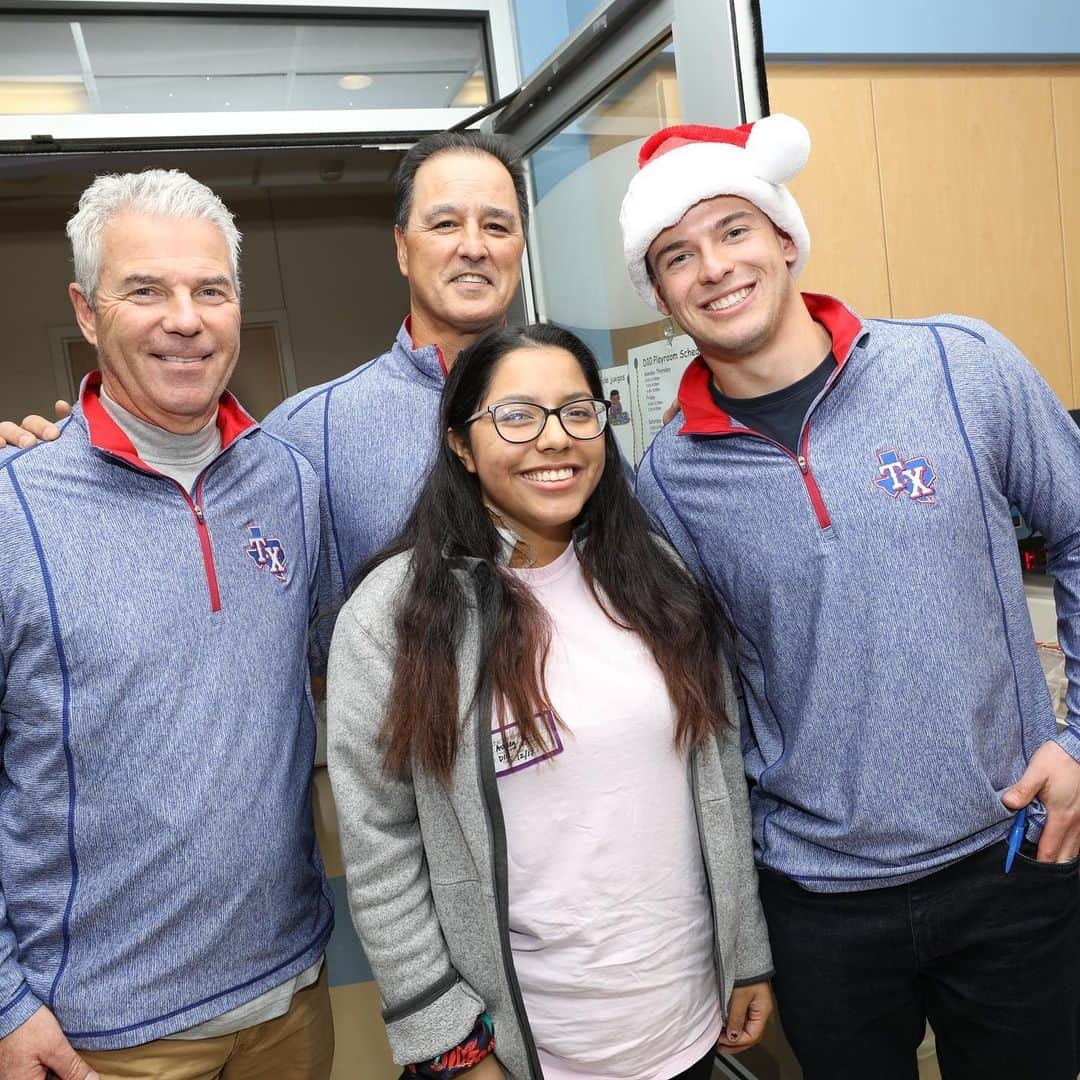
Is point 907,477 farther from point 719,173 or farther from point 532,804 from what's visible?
point 532,804

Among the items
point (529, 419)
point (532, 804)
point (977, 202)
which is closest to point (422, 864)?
point (532, 804)

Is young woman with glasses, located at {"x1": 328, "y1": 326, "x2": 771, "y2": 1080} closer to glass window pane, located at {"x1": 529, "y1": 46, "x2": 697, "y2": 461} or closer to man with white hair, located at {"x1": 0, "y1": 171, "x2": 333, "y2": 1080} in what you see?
man with white hair, located at {"x1": 0, "y1": 171, "x2": 333, "y2": 1080}

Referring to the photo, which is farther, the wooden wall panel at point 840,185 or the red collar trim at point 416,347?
the wooden wall panel at point 840,185

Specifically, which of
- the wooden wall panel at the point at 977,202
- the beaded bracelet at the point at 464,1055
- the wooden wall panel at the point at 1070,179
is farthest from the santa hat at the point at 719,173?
the wooden wall panel at the point at 1070,179

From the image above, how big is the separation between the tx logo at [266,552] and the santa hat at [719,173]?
764 millimetres

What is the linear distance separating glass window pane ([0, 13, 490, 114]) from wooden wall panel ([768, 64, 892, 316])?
3.35ft

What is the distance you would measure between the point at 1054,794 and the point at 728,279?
894 mm

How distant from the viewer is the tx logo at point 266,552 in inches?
58.6

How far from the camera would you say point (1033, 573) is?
297 cm

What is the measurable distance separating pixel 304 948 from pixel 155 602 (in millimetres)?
589

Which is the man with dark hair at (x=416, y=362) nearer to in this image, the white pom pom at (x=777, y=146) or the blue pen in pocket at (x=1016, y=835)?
the white pom pom at (x=777, y=146)

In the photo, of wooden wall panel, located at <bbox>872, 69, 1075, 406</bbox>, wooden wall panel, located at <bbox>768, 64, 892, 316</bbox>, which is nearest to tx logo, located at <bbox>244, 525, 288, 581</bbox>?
wooden wall panel, located at <bbox>768, 64, 892, 316</bbox>

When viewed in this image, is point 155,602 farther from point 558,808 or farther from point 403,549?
point 558,808

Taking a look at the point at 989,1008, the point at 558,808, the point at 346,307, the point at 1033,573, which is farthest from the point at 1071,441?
the point at 346,307
